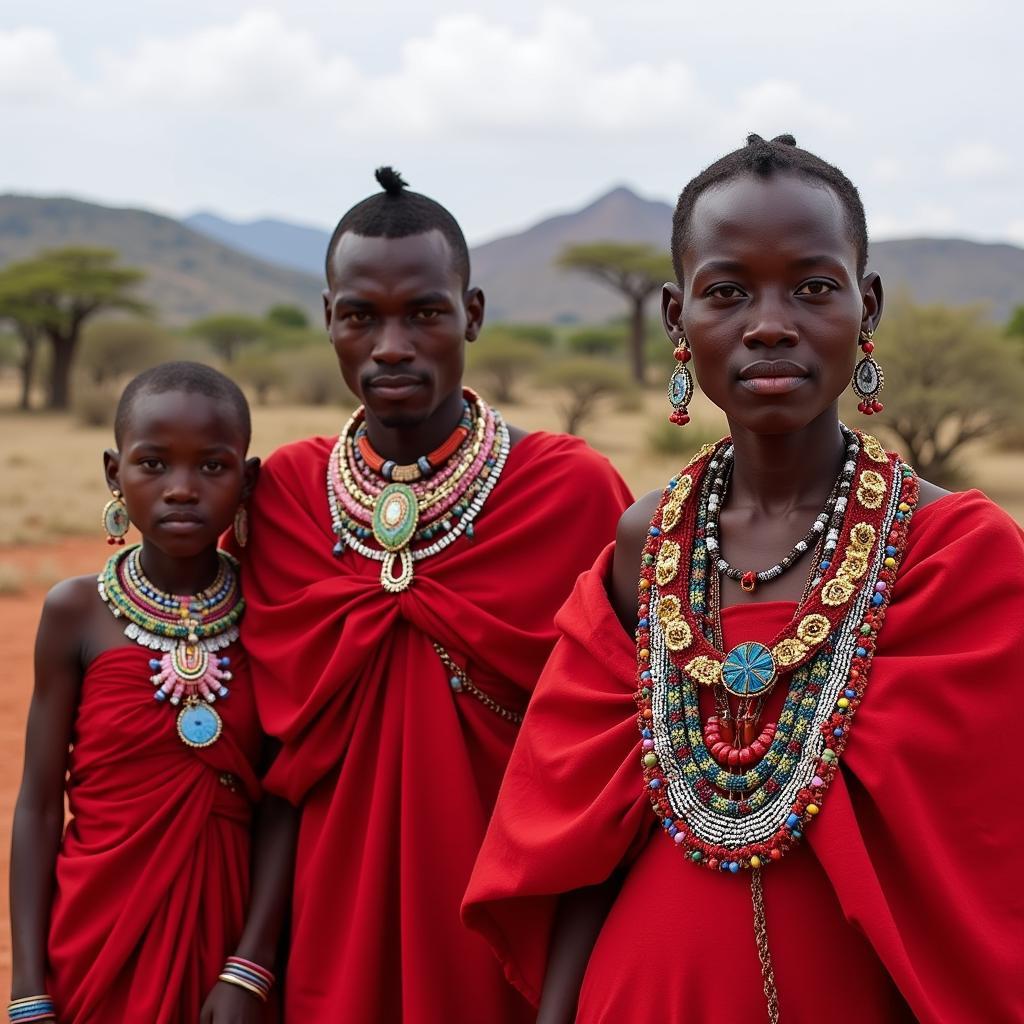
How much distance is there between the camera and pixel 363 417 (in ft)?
10.6

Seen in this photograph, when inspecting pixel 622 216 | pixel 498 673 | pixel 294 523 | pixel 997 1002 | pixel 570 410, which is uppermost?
pixel 622 216

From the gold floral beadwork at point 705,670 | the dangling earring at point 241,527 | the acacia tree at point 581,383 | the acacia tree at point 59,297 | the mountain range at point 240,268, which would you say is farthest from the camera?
the mountain range at point 240,268

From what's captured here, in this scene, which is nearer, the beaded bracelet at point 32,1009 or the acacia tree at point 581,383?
the beaded bracelet at point 32,1009

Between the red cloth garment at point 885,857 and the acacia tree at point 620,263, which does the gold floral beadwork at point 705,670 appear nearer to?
the red cloth garment at point 885,857

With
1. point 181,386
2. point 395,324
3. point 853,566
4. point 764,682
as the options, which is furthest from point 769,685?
point 181,386

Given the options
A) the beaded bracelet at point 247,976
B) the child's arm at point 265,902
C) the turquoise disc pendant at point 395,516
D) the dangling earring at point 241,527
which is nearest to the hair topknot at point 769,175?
the turquoise disc pendant at point 395,516

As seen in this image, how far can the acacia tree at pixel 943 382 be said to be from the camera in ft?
50.4

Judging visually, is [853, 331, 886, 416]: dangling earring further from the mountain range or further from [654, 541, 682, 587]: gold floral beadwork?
the mountain range

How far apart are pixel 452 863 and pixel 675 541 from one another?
1.03 m

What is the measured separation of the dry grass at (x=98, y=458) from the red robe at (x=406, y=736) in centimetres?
1138

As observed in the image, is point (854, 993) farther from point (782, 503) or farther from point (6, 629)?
point (6, 629)

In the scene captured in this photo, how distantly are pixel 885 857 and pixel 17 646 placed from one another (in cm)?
880

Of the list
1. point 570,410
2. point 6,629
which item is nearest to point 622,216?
point 570,410

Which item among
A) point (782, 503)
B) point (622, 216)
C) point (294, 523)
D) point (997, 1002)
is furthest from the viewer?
point (622, 216)
